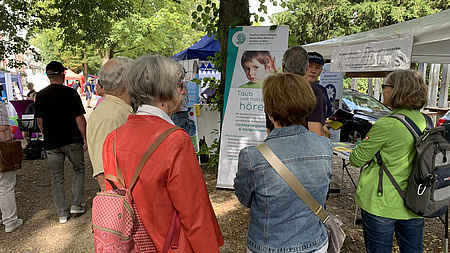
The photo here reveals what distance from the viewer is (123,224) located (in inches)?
47.8

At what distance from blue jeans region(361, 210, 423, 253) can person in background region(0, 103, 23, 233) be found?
3.75m

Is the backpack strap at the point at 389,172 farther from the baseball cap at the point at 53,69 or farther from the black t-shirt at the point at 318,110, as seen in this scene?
the baseball cap at the point at 53,69

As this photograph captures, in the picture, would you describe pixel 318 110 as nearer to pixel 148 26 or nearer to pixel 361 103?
pixel 361 103

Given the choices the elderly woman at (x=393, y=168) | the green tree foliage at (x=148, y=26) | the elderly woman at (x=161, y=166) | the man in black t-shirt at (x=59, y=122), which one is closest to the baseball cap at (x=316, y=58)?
the elderly woman at (x=393, y=168)

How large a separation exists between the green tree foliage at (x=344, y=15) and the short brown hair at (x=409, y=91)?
15366mm

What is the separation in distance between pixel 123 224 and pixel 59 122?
281cm

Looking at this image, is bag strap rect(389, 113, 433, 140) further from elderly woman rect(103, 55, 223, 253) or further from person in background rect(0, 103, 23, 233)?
person in background rect(0, 103, 23, 233)

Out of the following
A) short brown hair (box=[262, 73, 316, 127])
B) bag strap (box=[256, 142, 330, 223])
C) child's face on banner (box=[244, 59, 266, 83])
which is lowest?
bag strap (box=[256, 142, 330, 223])

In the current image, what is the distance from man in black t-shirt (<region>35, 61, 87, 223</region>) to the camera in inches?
139

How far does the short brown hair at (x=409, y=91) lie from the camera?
202 centimetres

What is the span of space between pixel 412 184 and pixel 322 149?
3.09 ft

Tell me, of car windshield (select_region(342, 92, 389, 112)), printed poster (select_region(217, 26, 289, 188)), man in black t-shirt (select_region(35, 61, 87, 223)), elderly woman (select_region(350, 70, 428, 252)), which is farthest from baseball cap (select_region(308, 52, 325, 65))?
car windshield (select_region(342, 92, 389, 112))

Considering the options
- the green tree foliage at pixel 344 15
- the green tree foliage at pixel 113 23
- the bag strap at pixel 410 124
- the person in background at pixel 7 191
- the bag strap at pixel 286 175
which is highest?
the green tree foliage at pixel 344 15

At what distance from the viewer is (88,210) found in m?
4.19
